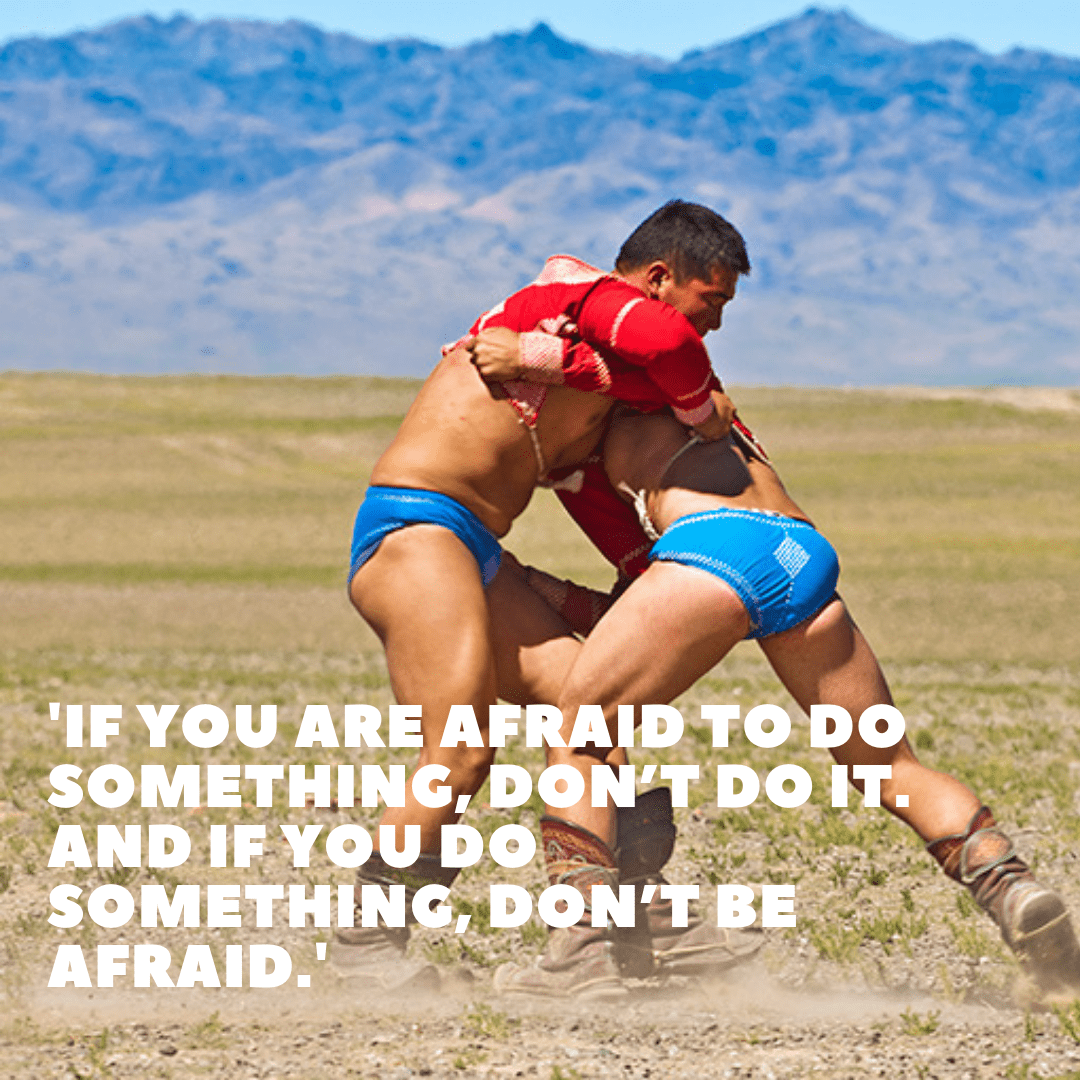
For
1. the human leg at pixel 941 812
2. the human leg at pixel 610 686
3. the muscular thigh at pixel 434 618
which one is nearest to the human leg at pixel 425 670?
the muscular thigh at pixel 434 618

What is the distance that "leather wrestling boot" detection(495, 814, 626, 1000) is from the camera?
5551 mm

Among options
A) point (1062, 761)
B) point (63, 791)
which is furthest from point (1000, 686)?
point (63, 791)

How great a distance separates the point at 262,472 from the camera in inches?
2084

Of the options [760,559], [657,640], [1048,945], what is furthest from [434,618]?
[1048,945]

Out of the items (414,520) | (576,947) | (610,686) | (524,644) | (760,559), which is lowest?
(576,947)

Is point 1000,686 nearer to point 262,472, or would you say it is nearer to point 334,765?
point 334,765

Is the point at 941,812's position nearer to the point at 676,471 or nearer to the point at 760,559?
the point at 760,559

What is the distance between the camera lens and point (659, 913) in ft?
20.3

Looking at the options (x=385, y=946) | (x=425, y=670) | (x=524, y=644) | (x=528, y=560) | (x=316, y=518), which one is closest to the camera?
(x=425, y=670)

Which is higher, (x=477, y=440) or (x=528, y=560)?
(x=528, y=560)

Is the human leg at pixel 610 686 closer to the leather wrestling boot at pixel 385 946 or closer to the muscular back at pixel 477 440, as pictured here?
the leather wrestling boot at pixel 385 946

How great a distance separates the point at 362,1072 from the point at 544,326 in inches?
88.1

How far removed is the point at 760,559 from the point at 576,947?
1.27m

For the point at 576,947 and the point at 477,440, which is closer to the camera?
the point at 576,947
